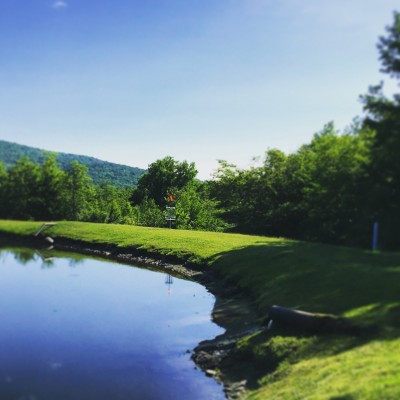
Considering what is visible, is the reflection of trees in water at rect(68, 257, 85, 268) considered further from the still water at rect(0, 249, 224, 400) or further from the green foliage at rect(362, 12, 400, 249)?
the green foliage at rect(362, 12, 400, 249)

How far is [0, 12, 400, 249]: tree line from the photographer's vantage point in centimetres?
2230

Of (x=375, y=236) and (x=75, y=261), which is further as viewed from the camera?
(x=75, y=261)

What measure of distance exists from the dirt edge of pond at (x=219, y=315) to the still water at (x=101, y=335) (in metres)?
0.57

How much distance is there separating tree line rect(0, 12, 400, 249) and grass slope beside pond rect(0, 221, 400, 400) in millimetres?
2561

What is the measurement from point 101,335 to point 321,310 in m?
11.0

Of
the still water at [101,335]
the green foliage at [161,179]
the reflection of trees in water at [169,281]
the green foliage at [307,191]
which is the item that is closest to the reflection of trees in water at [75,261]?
the still water at [101,335]

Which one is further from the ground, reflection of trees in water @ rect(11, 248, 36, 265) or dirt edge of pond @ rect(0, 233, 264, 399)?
dirt edge of pond @ rect(0, 233, 264, 399)

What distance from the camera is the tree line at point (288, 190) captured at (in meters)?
22.3

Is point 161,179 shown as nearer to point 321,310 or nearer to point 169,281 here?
point 169,281

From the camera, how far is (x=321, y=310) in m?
18.3

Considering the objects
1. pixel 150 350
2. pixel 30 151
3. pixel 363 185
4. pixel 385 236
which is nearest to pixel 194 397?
pixel 150 350

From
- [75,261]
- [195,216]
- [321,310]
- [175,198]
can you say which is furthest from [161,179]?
[321,310]

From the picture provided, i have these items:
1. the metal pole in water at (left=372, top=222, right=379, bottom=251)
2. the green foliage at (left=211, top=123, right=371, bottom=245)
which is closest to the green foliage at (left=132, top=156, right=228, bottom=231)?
the green foliage at (left=211, top=123, right=371, bottom=245)

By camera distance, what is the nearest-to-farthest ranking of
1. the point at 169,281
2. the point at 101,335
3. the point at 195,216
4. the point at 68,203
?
the point at 101,335
the point at 169,281
the point at 195,216
the point at 68,203
